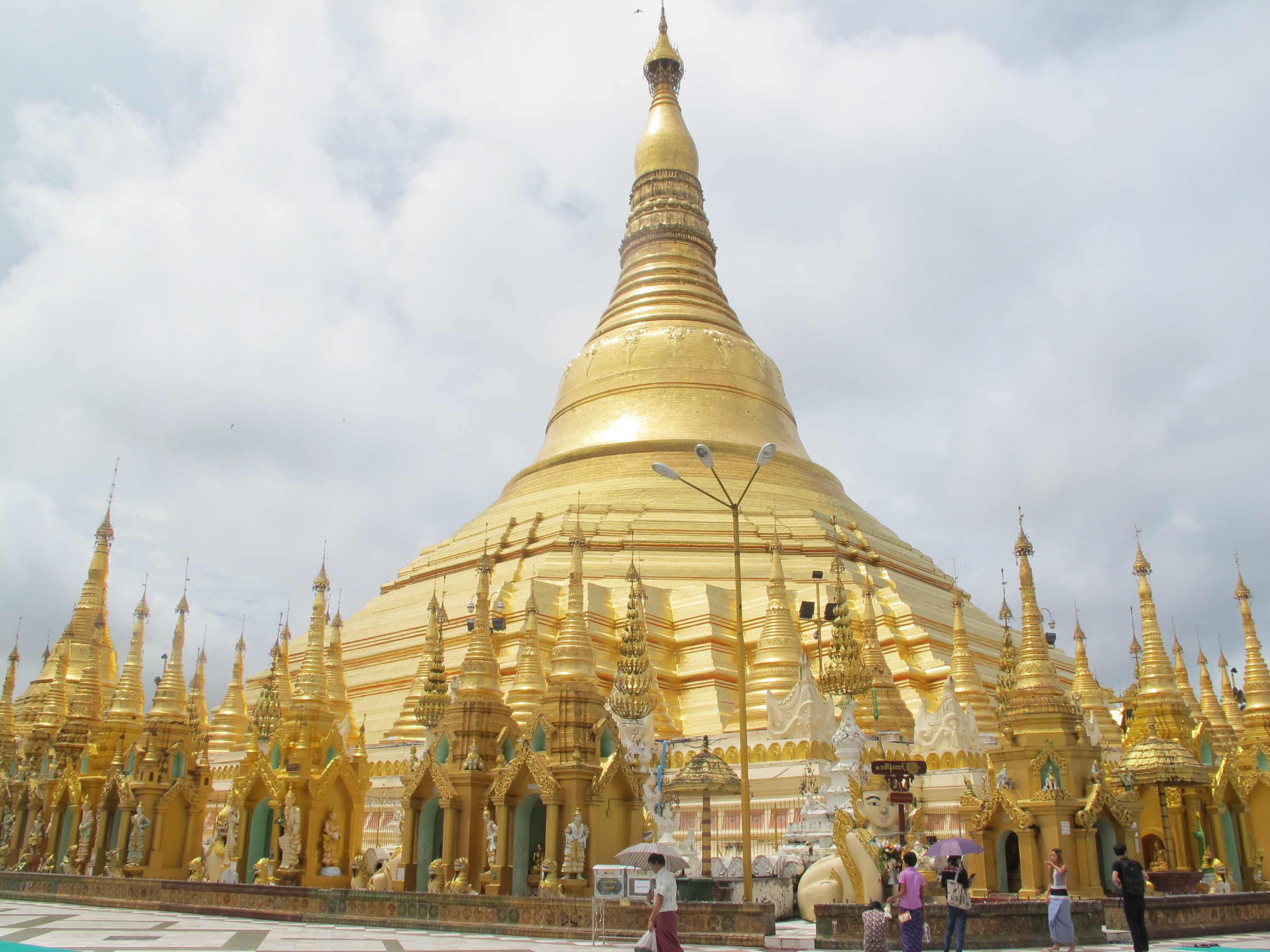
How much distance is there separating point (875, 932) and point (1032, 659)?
909 cm

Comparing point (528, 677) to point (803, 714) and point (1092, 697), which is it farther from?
point (1092, 697)

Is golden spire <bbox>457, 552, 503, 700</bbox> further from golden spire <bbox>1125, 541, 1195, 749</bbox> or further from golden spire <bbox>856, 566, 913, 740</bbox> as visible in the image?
golden spire <bbox>1125, 541, 1195, 749</bbox>

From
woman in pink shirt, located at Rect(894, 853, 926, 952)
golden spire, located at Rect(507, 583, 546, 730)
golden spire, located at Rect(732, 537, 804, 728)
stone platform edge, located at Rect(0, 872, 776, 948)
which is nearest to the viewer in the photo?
woman in pink shirt, located at Rect(894, 853, 926, 952)

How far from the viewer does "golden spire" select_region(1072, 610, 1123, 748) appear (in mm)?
23688

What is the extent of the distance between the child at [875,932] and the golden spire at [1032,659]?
8.39 metres

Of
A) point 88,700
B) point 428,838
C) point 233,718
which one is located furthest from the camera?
point 233,718

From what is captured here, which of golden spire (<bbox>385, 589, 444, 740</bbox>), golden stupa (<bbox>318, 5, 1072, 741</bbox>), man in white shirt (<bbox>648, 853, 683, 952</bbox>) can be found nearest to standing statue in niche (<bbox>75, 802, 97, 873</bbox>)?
golden spire (<bbox>385, 589, 444, 740</bbox>)

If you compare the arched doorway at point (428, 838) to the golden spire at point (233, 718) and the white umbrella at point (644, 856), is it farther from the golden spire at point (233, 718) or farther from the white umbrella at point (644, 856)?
the golden spire at point (233, 718)

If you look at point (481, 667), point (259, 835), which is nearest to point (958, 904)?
point (481, 667)

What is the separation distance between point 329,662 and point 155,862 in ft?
25.7

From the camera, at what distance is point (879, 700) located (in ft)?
73.5

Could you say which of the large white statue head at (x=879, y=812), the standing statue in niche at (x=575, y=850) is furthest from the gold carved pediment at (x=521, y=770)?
the large white statue head at (x=879, y=812)

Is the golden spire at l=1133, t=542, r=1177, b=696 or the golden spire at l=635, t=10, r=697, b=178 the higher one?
the golden spire at l=635, t=10, r=697, b=178

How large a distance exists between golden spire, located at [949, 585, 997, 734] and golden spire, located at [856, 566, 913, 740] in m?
1.60
